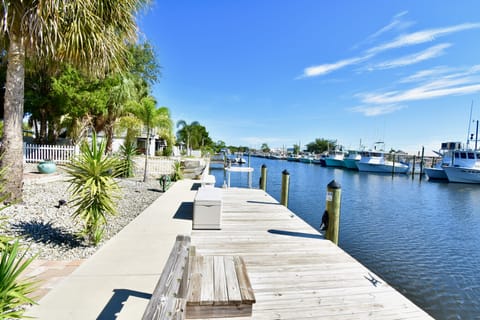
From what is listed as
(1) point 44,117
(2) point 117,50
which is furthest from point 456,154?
(1) point 44,117

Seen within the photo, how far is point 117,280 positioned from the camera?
3.11m

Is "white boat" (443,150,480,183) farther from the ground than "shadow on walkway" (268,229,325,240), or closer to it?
farther from the ground

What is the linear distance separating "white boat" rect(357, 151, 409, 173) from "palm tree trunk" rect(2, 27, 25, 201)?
51369 mm

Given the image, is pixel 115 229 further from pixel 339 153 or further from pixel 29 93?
pixel 339 153

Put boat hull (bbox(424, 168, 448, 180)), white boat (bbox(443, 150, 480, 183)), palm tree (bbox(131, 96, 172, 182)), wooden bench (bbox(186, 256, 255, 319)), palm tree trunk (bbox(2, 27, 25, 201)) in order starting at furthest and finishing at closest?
boat hull (bbox(424, 168, 448, 180)), white boat (bbox(443, 150, 480, 183)), palm tree (bbox(131, 96, 172, 182)), palm tree trunk (bbox(2, 27, 25, 201)), wooden bench (bbox(186, 256, 255, 319))

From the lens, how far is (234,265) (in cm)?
331

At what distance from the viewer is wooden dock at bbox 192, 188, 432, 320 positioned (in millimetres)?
2820

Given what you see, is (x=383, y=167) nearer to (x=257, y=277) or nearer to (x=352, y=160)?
(x=352, y=160)

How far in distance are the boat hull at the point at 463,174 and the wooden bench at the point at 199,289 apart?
42.4 m

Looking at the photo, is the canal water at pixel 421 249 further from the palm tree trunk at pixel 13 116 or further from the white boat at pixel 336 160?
the white boat at pixel 336 160

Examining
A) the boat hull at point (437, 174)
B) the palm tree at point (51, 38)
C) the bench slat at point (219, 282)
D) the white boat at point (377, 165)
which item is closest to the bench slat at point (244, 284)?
the bench slat at point (219, 282)

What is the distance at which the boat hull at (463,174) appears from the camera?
32156 mm

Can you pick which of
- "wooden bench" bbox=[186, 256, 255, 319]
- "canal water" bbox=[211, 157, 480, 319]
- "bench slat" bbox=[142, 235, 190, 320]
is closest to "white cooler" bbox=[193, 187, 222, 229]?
"wooden bench" bbox=[186, 256, 255, 319]

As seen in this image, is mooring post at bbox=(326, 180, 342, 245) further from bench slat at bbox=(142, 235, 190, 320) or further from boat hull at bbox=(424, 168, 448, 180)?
boat hull at bbox=(424, 168, 448, 180)
